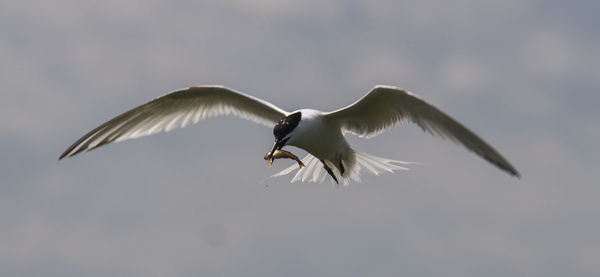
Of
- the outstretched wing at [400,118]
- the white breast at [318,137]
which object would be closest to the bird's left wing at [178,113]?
the white breast at [318,137]

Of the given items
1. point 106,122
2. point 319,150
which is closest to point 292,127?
point 319,150

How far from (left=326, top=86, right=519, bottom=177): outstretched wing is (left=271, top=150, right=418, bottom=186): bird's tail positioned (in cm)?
57

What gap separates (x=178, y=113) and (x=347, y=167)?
2.58 meters

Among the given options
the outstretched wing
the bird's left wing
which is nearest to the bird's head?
the outstretched wing

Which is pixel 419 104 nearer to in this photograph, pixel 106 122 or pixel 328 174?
pixel 328 174

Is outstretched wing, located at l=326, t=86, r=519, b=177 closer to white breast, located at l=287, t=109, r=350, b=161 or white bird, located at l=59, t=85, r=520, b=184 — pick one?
white bird, located at l=59, t=85, r=520, b=184

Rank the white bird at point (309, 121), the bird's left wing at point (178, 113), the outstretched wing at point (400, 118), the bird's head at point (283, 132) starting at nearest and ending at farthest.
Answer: the outstretched wing at point (400, 118) < the white bird at point (309, 121) < the bird's head at point (283, 132) < the bird's left wing at point (178, 113)

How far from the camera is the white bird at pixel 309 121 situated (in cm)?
962

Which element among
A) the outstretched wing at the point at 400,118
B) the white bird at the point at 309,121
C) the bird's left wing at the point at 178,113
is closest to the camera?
the outstretched wing at the point at 400,118

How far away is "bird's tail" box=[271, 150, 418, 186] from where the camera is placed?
11477mm

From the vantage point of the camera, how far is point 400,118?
10.3 m

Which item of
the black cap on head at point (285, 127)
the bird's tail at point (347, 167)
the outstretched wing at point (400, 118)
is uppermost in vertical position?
the outstretched wing at point (400, 118)

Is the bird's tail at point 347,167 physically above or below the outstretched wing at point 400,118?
below

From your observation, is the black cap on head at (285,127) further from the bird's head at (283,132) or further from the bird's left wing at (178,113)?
the bird's left wing at (178,113)
